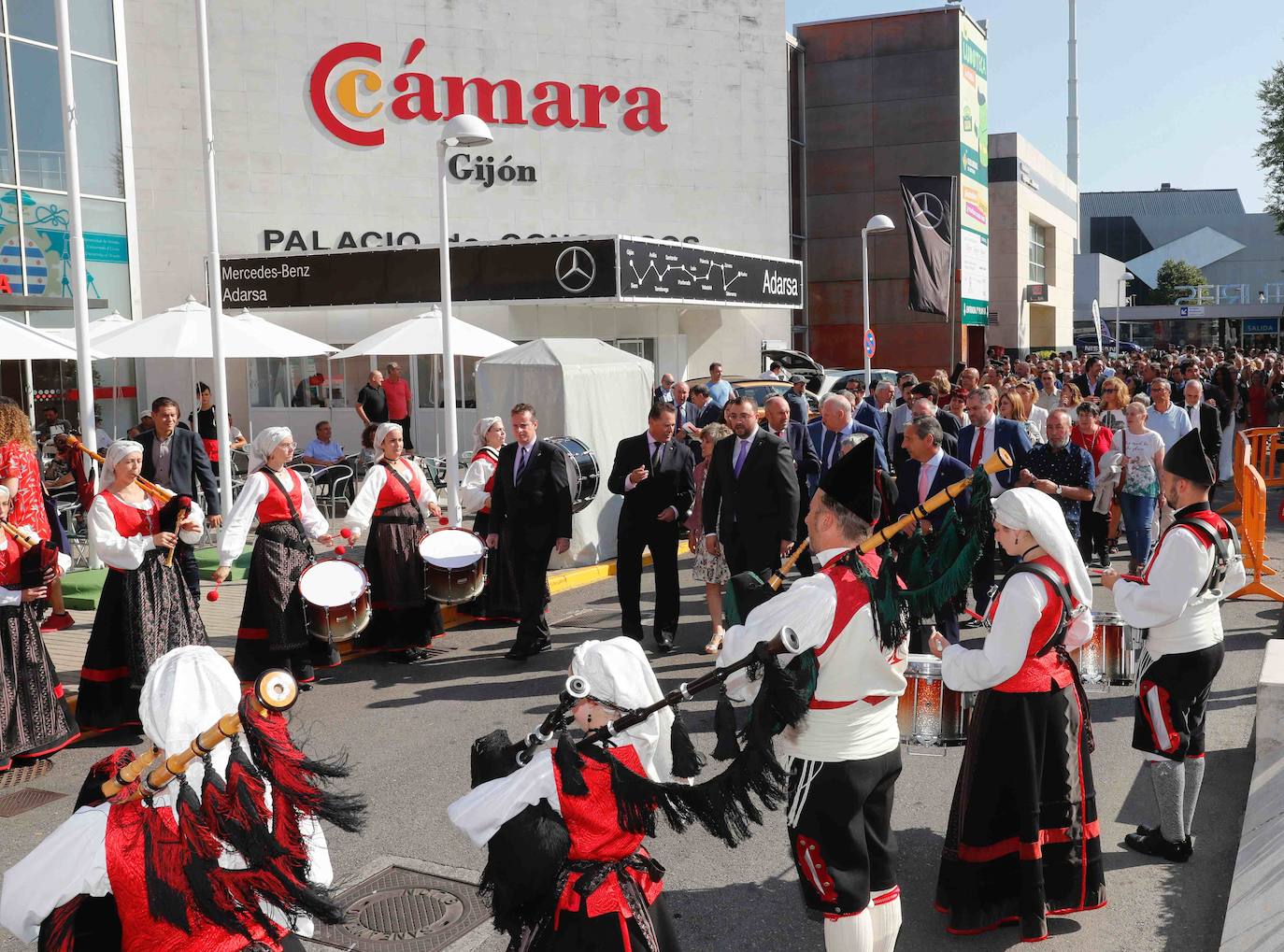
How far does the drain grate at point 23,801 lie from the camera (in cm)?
616

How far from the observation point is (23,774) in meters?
6.75

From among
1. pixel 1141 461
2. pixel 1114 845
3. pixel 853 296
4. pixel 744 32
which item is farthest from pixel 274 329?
pixel 853 296

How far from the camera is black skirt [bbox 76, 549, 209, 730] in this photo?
7.23 meters

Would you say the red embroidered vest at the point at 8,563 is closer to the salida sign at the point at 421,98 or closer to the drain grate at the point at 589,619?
the drain grate at the point at 589,619

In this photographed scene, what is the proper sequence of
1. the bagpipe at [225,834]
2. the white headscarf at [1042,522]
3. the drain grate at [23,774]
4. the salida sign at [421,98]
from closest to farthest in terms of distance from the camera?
the bagpipe at [225,834], the white headscarf at [1042,522], the drain grate at [23,774], the salida sign at [421,98]

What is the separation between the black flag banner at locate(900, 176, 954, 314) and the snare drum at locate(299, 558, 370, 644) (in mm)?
25137

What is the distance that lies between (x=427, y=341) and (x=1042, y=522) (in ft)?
42.7

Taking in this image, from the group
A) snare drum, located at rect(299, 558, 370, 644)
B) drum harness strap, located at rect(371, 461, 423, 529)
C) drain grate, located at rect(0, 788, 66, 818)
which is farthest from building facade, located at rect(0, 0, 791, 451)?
drain grate, located at rect(0, 788, 66, 818)

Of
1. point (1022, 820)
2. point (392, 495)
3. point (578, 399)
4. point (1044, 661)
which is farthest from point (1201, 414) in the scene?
point (1022, 820)

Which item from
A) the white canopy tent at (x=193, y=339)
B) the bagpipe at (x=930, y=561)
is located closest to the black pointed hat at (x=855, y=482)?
the bagpipe at (x=930, y=561)

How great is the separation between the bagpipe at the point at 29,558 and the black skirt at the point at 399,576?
104 inches

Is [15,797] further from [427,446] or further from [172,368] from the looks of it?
[172,368]

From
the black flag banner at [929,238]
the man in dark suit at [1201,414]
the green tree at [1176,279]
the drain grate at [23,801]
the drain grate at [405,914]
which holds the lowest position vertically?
the drain grate at [405,914]

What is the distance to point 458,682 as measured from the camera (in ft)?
27.7
